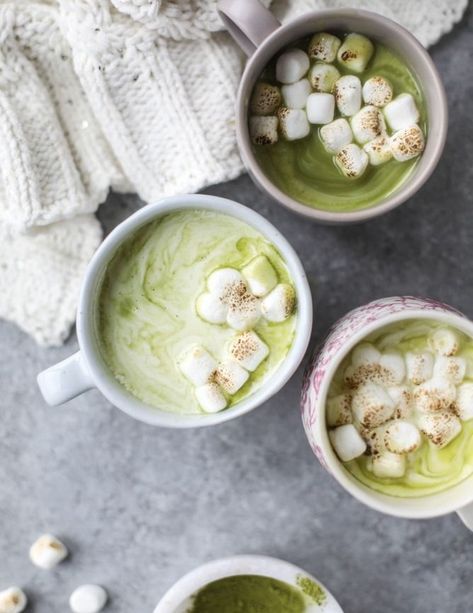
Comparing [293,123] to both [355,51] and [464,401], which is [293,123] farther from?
[464,401]

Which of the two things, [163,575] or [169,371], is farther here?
[163,575]

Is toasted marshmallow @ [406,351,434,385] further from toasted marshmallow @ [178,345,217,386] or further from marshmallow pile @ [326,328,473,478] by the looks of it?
toasted marshmallow @ [178,345,217,386]

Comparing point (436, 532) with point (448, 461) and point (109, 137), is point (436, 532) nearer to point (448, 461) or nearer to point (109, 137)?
point (448, 461)

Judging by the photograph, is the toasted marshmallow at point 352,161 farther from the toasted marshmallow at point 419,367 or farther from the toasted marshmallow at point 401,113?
the toasted marshmallow at point 419,367

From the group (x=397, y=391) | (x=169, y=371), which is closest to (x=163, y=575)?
(x=169, y=371)

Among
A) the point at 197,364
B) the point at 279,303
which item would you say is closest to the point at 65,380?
the point at 197,364

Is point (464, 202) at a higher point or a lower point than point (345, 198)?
lower

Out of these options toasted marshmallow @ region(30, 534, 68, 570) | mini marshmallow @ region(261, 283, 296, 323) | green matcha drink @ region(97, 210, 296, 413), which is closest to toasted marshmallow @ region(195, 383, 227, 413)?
green matcha drink @ region(97, 210, 296, 413)

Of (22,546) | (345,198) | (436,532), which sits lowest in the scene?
(436,532)
